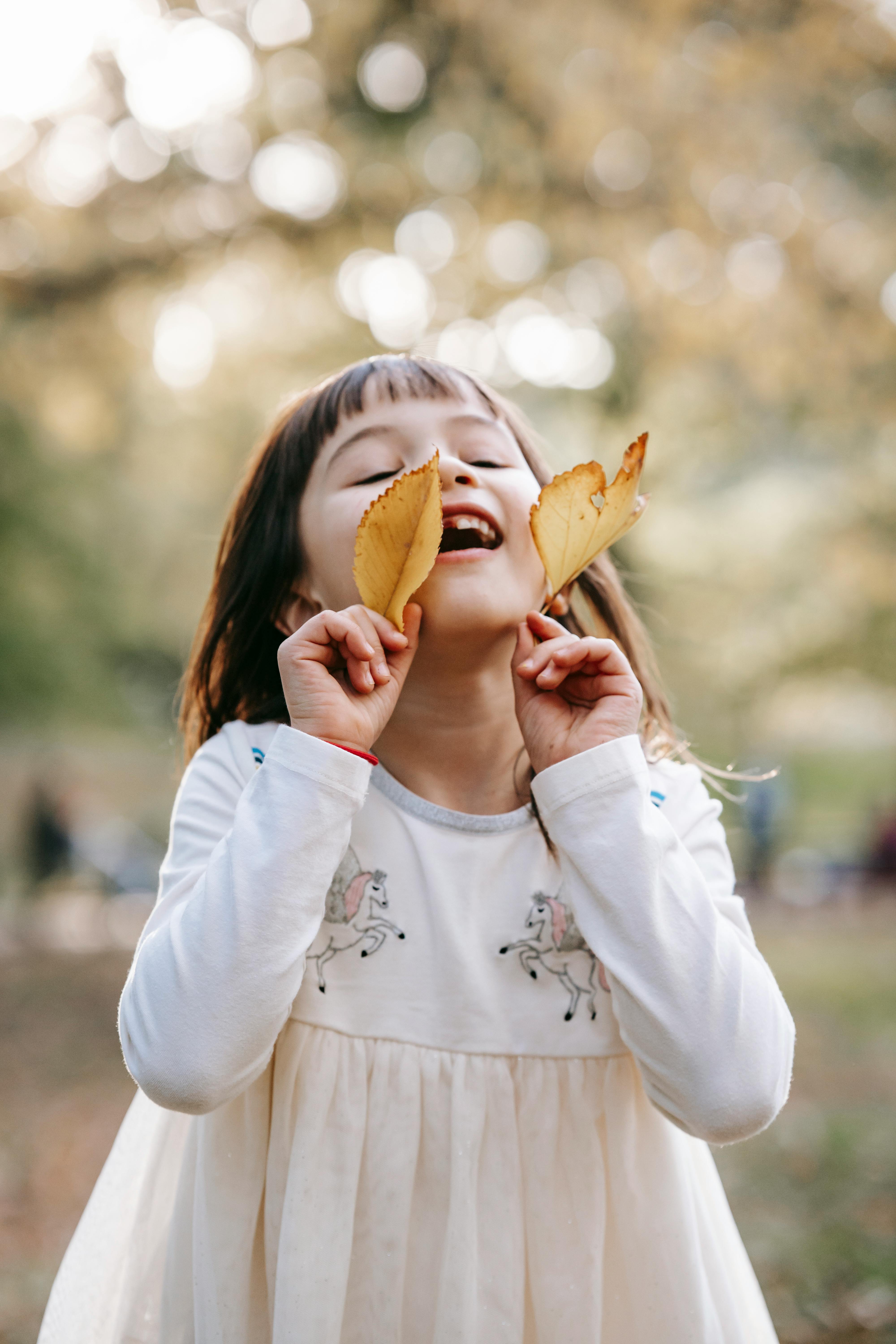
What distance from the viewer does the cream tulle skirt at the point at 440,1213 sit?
1.27 meters

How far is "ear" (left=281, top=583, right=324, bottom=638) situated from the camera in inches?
66.6

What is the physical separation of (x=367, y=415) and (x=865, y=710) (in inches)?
613

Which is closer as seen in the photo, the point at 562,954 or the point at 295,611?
the point at 562,954

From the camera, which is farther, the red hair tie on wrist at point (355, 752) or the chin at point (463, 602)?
the chin at point (463, 602)

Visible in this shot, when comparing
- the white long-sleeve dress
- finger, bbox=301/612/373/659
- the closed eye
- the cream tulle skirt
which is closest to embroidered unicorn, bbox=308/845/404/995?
the white long-sleeve dress

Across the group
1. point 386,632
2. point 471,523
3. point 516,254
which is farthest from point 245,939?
point 516,254

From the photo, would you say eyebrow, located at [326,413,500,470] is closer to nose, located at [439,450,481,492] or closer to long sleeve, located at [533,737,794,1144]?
nose, located at [439,450,481,492]

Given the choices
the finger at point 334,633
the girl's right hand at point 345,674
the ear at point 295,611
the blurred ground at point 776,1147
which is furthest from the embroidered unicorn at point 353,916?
the blurred ground at point 776,1147

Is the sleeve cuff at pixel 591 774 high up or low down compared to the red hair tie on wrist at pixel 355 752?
down

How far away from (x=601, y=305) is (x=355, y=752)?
7.10 meters

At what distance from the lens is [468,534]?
1.48 metres

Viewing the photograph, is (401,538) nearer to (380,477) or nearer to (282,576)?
(380,477)

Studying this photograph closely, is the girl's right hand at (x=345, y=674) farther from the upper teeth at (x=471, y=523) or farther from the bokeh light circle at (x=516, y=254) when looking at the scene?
the bokeh light circle at (x=516, y=254)

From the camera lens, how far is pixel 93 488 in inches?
464
